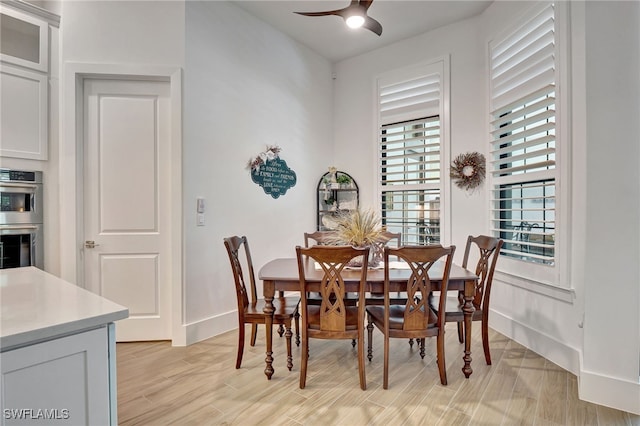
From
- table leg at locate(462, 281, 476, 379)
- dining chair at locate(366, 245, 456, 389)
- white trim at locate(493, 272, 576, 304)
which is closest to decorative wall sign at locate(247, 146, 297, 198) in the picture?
dining chair at locate(366, 245, 456, 389)

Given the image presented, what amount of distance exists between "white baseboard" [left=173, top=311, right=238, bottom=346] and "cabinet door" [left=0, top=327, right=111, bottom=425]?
211 centimetres

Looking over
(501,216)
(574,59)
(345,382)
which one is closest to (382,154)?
(501,216)

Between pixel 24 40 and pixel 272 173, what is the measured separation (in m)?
2.39

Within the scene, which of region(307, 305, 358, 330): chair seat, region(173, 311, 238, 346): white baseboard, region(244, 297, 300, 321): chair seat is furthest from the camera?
region(173, 311, 238, 346): white baseboard

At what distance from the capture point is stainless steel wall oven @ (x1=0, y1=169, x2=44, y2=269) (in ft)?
8.59

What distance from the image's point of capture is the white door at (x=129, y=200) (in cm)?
298

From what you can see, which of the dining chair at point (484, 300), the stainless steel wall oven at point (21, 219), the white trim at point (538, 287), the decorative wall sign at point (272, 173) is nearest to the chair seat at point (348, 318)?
the dining chair at point (484, 300)

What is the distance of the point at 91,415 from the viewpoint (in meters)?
1.04

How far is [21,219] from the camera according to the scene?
8.84 ft

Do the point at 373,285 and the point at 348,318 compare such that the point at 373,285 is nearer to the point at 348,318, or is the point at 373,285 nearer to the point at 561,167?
the point at 348,318

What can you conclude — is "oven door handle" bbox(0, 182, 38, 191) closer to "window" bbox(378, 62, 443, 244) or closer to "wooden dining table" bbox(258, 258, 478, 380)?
"wooden dining table" bbox(258, 258, 478, 380)

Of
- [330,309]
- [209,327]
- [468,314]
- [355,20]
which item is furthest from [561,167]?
[209,327]

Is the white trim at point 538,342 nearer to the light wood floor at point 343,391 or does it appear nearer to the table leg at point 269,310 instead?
the light wood floor at point 343,391

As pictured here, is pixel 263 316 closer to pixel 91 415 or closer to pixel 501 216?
pixel 91 415
